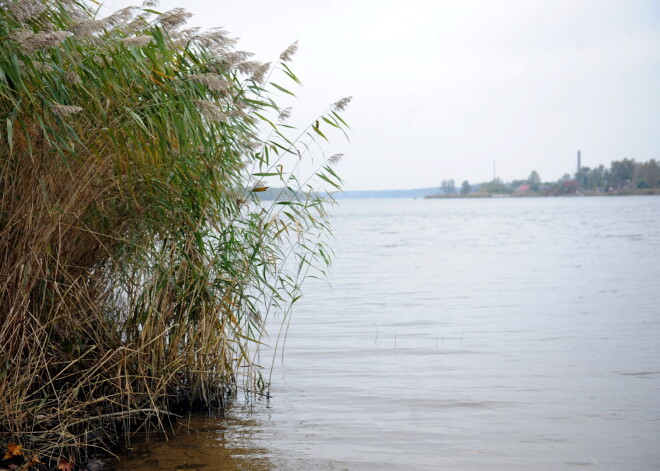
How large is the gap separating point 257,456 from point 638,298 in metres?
11.3

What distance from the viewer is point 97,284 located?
5.14 metres

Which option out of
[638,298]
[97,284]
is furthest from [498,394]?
[638,298]

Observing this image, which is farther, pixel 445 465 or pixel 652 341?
pixel 652 341

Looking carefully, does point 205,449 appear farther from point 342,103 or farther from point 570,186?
point 570,186

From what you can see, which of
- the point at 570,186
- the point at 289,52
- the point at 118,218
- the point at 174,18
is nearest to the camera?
the point at 174,18

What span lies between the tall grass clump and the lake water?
0.64m

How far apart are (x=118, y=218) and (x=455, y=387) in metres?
4.18

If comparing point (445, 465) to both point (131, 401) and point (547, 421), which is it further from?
point (131, 401)

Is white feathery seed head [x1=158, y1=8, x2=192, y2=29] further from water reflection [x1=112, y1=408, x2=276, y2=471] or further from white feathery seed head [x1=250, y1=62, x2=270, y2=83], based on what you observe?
water reflection [x1=112, y1=408, x2=276, y2=471]

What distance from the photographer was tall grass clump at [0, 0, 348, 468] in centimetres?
424

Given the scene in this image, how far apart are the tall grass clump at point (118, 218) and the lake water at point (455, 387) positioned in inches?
25.2

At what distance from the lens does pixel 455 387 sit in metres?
7.45

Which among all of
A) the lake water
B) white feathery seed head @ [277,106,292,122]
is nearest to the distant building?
the lake water

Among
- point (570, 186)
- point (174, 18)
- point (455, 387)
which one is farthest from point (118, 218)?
point (570, 186)
